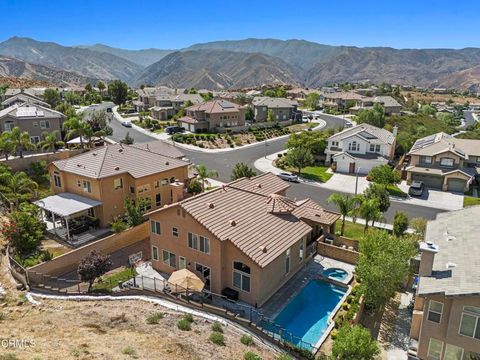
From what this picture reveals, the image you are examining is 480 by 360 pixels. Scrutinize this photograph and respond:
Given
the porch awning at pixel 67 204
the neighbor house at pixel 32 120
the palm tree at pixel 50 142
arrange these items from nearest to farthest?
the porch awning at pixel 67 204
the palm tree at pixel 50 142
the neighbor house at pixel 32 120

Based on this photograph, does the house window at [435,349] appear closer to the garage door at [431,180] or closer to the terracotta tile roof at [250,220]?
the terracotta tile roof at [250,220]

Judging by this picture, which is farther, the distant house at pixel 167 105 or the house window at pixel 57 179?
the distant house at pixel 167 105

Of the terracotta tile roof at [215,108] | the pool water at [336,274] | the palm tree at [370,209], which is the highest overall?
the terracotta tile roof at [215,108]

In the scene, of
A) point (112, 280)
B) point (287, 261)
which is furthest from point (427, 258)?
point (112, 280)

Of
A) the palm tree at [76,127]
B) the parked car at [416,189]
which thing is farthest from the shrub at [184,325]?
the palm tree at [76,127]

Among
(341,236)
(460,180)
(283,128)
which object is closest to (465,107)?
(283,128)

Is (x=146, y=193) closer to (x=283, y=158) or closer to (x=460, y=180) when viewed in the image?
(x=283, y=158)
